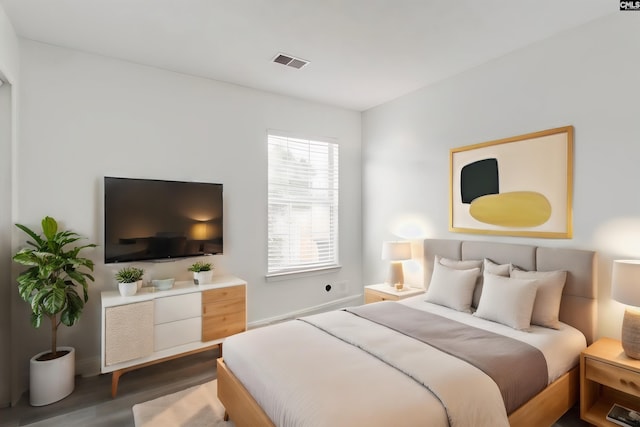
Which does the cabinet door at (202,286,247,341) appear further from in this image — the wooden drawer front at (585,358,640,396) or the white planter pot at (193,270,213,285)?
the wooden drawer front at (585,358,640,396)

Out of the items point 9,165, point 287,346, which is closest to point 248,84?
point 9,165

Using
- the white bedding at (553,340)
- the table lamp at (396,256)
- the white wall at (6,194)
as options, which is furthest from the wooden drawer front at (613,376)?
the white wall at (6,194)

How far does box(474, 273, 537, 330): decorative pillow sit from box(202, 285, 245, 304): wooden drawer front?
2.16m

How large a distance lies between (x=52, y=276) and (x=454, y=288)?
3316 mm

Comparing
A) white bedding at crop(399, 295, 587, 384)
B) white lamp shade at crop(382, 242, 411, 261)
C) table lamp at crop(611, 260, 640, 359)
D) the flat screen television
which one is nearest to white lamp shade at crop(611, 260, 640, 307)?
table lamp at crop(611, 260, 640, 359)

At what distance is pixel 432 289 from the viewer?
10.2 feet

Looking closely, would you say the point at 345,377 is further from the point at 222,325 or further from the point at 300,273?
the point at 300,273

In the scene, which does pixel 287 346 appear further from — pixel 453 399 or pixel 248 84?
pixel 248 84

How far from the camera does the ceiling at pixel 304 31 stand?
7.59 ft

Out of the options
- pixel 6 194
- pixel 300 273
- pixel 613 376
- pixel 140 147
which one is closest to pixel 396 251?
pixel 300 273

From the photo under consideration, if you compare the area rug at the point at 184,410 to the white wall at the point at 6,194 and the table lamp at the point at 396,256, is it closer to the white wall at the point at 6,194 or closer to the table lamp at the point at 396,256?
the white wall at the point at 6,194

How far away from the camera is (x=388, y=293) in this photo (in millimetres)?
3570

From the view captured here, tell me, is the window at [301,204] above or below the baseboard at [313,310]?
above

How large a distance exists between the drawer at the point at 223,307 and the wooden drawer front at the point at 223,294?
0.13 feet
